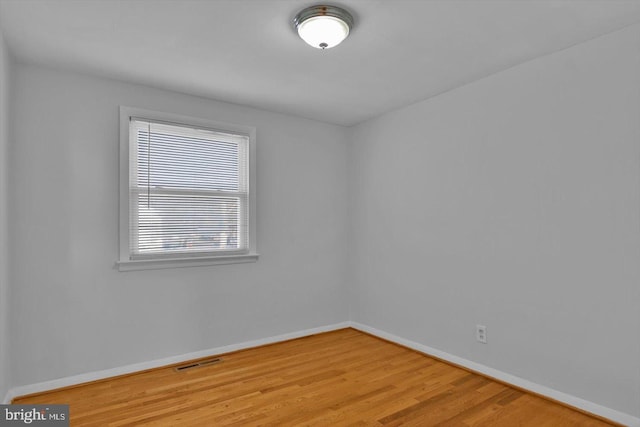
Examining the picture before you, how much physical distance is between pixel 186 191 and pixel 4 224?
4.33ft

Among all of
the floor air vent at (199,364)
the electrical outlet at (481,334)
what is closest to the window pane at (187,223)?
the floor air vent at (199,364)

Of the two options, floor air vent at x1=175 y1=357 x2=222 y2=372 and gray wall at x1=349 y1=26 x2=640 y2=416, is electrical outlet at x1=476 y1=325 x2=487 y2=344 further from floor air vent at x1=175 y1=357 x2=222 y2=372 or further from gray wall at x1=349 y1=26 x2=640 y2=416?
floor air vent at x1=175 y1=357 x2=222 y2=372

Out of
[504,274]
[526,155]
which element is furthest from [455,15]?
[504,274]

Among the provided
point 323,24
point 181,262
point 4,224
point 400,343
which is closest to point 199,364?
point 181,262

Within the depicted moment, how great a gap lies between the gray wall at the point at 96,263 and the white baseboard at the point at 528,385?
4.51 feet

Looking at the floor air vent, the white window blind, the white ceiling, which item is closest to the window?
the white window blind

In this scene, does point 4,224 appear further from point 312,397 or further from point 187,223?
point 312,397

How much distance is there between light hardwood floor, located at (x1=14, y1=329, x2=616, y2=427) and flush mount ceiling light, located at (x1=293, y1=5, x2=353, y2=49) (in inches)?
93.8

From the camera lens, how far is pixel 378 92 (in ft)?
11.4

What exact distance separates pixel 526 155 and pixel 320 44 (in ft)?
5.71

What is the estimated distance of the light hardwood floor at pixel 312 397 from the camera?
2.37m

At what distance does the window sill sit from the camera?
10.3 ft
